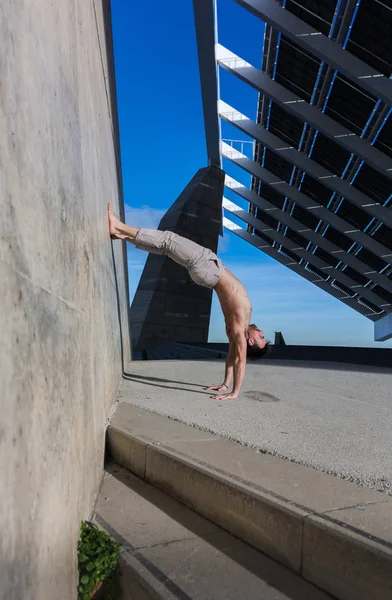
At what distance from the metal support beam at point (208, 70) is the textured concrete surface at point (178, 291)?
3.23m

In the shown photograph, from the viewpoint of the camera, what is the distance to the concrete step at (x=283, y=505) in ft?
5.02

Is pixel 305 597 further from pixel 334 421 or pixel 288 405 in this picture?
pixel 288 405

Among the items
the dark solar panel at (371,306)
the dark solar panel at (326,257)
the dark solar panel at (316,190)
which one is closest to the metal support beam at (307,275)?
the dark solar panel at (371,306)

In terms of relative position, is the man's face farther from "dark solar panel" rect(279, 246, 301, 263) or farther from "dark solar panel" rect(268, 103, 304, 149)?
"dark solar panel" rect(279, 246, 301, 263)

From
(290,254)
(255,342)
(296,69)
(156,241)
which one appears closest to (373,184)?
(296,69)

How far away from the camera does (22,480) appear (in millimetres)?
1205

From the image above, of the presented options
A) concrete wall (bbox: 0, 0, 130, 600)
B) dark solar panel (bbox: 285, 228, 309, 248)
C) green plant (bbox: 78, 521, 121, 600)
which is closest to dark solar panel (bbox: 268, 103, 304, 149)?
dark solar panel (bbox: 285, 228, 309, 248)

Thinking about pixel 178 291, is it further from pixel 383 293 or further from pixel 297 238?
pixel 383 293

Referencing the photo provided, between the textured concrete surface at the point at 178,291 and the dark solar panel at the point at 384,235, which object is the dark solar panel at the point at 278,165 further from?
the textured concrete surface at the point at 178,291

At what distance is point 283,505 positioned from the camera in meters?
1.79

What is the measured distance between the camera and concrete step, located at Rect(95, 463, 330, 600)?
1644 mm

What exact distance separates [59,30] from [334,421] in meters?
2.95

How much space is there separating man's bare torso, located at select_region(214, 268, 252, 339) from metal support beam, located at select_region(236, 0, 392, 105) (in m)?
11.8

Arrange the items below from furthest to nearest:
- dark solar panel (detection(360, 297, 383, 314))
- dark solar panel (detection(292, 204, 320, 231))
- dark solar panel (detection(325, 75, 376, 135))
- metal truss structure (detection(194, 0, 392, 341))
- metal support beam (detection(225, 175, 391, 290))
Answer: dark solar panel (detection(360, 297, 383, 314))
metal support beam (detection(225, 175, 391, 290))
dark solar panel (detection(292, 204, 320, 231))
dark solar panel (detection(325, 75, 376, 135))
metal truss structure (detection(194, 0, 392, 341))
